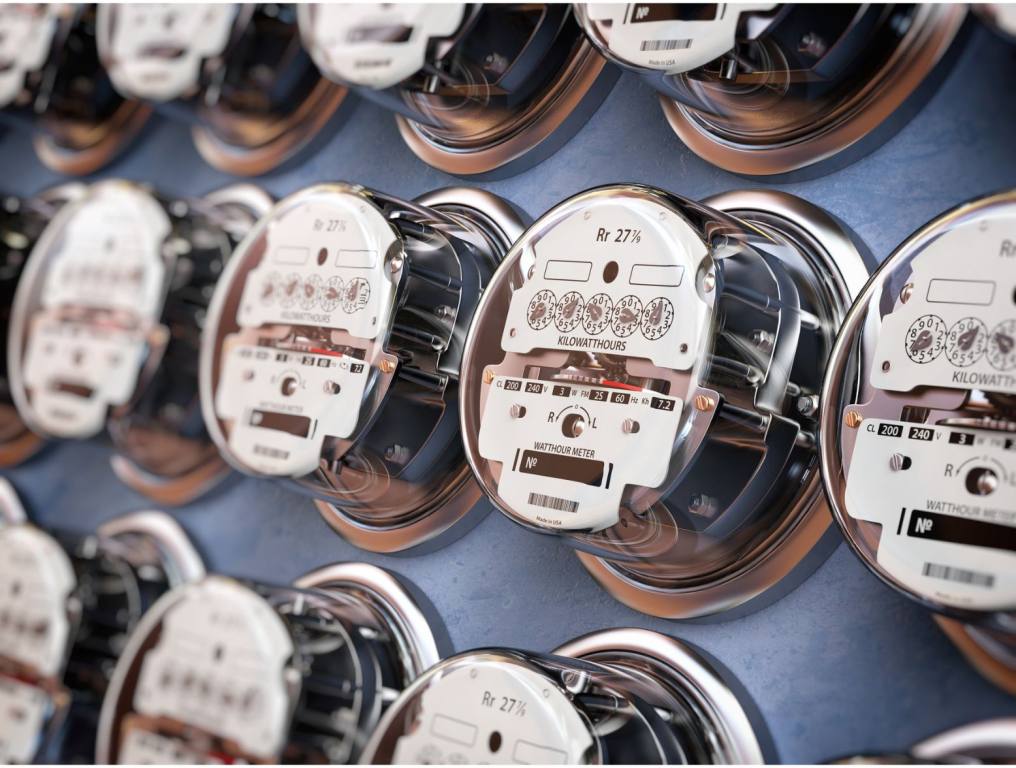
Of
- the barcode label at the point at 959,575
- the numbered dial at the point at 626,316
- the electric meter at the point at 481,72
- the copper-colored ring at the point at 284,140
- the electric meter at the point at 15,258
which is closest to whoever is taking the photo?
the barcode label at the point at 959,575

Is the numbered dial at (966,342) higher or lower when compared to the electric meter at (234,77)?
lower

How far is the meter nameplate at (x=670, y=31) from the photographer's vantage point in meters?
0.48

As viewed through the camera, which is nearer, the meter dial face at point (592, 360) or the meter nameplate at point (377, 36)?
the meter dial face at point (592, 360)

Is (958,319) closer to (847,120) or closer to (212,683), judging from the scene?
(847,120)

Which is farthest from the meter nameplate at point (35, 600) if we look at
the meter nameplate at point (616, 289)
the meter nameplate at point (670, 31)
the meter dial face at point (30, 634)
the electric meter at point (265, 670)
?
the meter nameplate at point (670, 31)

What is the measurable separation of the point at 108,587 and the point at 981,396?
0.60 metres

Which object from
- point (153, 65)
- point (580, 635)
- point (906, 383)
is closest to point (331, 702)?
point (580, 635)

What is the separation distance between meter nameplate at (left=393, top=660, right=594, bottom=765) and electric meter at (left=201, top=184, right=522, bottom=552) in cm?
12

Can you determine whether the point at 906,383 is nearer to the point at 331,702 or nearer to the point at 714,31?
the point at 714,31

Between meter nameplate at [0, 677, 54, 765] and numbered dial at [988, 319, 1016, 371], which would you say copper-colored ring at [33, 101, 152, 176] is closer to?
meter nameplate at [0, 677, 54, 765]

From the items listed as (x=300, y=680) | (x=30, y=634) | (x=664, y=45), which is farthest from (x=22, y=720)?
(x=664, y=45)

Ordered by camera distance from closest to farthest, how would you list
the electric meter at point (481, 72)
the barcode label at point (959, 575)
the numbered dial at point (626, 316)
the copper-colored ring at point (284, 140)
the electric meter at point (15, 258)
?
the barcode label at point (959, 575)
the numbered dial at point (626, 316)
the electric meter at point (481, 72)
the copper-colored ring at point (284, 140)
the electric meter at point (15, 258)

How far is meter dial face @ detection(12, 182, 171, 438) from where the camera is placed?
2.48 feet

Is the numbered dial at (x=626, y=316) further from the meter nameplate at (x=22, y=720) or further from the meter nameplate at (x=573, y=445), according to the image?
the meter nameplate at (x=22, y=720)
